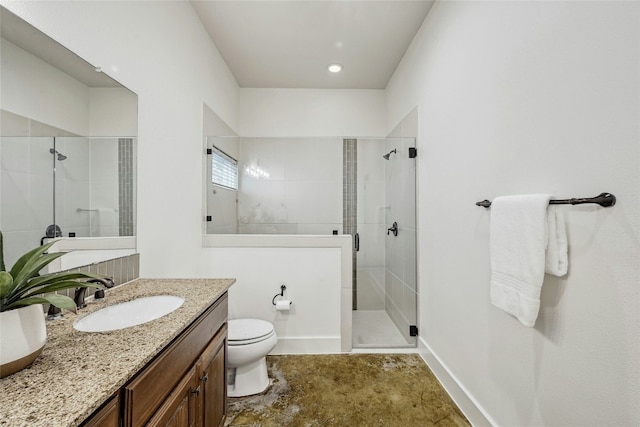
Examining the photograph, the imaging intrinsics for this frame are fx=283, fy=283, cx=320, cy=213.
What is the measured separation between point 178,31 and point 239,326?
7.06ft

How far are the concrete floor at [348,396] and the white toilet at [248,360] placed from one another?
6 centimetres

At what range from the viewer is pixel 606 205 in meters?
0.90

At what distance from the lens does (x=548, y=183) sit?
1123 mm

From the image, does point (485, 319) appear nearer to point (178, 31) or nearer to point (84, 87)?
point (84, 87)

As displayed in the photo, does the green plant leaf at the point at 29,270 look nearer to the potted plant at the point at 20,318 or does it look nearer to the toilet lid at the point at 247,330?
the potted plant at the point at 20,318

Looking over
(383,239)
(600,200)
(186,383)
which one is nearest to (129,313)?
(186,383)

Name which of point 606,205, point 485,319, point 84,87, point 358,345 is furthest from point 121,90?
point 358,345

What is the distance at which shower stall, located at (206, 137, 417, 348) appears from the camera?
8.55ft

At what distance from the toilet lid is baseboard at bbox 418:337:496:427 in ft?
4.11

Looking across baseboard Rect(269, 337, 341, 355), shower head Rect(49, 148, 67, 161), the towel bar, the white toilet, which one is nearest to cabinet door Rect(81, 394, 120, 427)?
shower head Rect(49, 148, 67, 161)

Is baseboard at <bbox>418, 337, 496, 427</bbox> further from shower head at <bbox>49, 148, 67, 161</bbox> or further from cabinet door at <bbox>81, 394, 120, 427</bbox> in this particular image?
shower head at <bbox>49, 148, 67, 161</bbox>

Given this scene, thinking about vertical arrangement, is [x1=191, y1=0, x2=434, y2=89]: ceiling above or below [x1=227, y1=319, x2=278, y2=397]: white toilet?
above

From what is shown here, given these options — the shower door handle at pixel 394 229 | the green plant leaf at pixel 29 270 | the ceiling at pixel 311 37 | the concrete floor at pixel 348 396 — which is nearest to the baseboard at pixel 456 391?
the concrete floor at pixel 348 396

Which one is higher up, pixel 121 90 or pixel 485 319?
pixel 121 90
